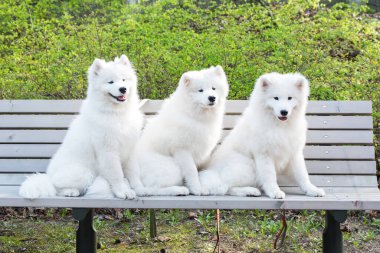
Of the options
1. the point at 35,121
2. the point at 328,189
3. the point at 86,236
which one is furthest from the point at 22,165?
the point at 328,189

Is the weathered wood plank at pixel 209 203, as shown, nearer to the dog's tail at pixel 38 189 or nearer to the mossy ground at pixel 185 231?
the dog's tail at pixel 38 189

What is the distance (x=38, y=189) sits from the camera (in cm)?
337

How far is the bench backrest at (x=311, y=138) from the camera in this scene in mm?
4180

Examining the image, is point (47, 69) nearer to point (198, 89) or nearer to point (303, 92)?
point (198, 89)

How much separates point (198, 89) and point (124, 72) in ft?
1.72

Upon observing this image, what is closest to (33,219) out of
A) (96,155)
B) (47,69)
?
(47,69)

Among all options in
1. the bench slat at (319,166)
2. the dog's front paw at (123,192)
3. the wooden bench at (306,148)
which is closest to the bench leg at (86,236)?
the wooden bench at (306,148)

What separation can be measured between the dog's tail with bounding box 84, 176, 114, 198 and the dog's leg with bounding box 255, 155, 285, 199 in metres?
1.01

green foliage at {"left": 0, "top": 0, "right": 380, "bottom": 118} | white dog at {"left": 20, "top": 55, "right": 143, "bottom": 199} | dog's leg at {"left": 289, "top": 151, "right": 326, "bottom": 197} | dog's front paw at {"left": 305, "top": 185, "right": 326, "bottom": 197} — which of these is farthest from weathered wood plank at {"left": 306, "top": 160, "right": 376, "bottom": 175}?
white dog at {"left": 20, "top": 55, "right": 143, "bottom": 199}

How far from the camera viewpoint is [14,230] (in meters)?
5.10

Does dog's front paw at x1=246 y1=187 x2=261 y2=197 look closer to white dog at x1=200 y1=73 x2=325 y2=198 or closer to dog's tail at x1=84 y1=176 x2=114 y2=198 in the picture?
white dog at x1=200 y1=73 x2=325 y2=198

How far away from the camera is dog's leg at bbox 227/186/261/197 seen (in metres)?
3.53

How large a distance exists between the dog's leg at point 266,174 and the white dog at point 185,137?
0.39 metres

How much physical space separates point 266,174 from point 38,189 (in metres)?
1.49
